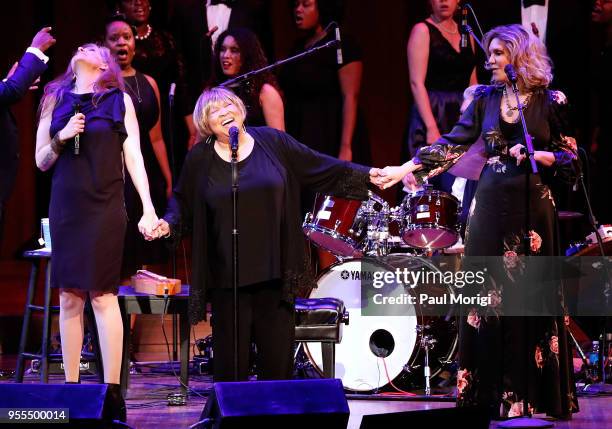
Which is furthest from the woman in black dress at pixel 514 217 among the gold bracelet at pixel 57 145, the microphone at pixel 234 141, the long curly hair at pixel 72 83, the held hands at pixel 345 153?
the held hands at pixel 345 153

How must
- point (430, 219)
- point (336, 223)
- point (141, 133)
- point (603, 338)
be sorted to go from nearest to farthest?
point (430, 219) → point (336, 223) → point (603, 338) → point (141, 133)

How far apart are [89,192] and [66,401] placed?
1389mm

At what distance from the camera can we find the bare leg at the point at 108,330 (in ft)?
15.3

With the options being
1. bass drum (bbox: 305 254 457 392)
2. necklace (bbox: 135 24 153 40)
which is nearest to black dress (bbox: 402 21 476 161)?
bass drum (bbox: 305 254 457 392)

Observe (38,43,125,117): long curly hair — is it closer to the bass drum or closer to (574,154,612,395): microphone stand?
the bass drum

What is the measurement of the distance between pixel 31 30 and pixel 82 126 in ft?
12.1

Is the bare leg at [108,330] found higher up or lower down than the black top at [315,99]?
lower down

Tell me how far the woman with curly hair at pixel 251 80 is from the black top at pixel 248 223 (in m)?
2.23

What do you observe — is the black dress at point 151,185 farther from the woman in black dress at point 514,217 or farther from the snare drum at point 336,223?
the woman in black dress at point 514,217

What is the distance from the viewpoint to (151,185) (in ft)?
22.4

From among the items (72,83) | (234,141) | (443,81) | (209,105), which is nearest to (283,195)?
(234,141)

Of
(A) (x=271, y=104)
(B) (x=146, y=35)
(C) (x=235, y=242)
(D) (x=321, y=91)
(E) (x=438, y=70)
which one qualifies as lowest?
(C) (x=235, y=242)

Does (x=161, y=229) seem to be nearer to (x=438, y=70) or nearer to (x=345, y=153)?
(x=345, y=153)

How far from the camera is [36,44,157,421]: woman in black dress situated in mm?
4602
